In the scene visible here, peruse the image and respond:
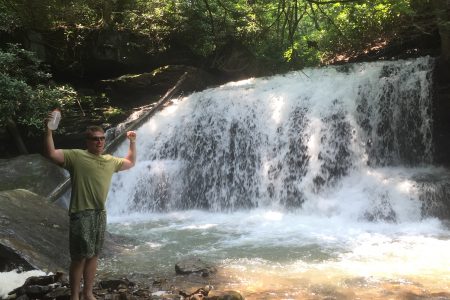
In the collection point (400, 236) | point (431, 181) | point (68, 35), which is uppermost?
point (68, 35)

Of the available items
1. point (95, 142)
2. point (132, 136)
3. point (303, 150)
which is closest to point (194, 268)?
point (132, 136)

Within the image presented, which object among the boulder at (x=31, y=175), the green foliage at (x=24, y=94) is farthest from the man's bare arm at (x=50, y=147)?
the green foliage at (x=24, y=94)

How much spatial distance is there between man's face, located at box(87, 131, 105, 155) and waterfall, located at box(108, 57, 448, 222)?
612 centimetres

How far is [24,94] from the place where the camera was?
10922 millimetres

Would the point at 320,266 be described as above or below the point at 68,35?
below

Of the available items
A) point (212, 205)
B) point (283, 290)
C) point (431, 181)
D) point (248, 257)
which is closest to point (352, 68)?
point (431, 181)

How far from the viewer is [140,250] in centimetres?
656

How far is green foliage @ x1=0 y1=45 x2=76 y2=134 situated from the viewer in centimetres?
1055

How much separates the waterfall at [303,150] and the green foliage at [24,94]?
8.79 ft

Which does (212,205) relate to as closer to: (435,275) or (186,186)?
(186,186)

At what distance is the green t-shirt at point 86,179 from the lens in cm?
343

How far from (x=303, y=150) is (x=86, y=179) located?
748cm

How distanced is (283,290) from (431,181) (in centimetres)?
505

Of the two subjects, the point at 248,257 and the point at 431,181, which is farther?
the point at 431,181
